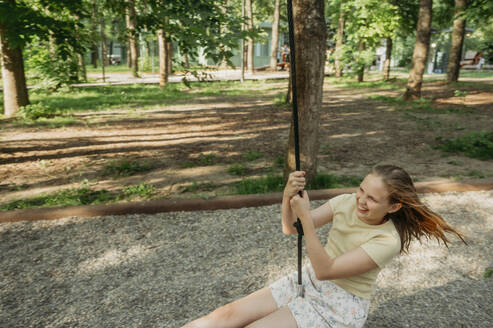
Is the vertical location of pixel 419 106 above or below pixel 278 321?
above

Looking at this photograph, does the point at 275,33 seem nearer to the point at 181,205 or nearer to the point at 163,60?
the point at 163,60

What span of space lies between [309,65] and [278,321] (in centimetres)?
342

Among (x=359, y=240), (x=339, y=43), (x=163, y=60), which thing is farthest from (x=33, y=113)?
(x=339, y=43)

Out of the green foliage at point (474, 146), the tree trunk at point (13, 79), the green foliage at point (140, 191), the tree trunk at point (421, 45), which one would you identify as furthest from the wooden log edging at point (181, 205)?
the tree trunk at point (421, 45)

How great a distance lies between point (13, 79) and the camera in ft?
33.5

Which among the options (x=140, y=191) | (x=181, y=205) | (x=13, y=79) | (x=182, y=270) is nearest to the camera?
(x=182, y=270)

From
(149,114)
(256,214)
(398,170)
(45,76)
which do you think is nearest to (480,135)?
(256,214)

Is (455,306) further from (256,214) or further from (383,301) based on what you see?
(256,214)

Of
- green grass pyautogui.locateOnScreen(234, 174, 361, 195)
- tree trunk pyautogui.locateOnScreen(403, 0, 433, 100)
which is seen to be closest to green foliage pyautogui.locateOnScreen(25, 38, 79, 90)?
green grass pyautogui.locateOnScreen(234, 174, 361, 195)

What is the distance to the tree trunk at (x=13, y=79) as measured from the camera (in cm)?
988

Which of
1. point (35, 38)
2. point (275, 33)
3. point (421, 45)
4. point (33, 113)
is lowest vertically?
point (33, 113)

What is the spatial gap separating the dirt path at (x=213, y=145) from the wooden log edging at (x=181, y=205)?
39 centimetres

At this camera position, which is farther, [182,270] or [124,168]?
[124,168]

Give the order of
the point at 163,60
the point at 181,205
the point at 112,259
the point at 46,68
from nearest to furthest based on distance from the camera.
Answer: the point at 112,259 < the point at 181,205 < the point at 46,68 < the point at 163,60
